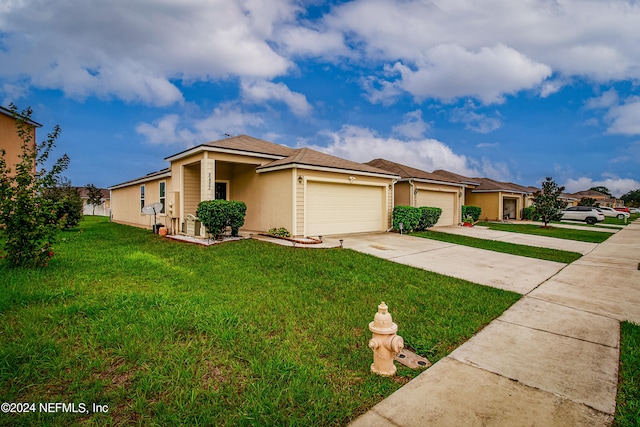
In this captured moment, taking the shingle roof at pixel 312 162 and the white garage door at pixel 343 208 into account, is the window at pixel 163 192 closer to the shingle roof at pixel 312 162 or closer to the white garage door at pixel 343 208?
the shingle roof at pixel 312 162

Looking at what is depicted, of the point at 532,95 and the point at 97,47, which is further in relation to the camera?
the point at 532,95

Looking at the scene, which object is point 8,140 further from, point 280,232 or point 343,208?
point 343,208

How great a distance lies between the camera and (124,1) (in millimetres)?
8766

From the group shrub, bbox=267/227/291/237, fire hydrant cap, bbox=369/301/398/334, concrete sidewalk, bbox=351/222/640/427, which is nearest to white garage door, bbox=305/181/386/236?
shrub, bbox=267/227/291/237

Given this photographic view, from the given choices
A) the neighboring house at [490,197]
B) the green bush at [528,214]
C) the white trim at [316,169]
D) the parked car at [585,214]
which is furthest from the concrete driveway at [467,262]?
the parked car at [585,214]

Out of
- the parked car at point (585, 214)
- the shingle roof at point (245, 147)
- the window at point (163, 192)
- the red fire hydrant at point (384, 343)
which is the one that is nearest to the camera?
the red fire hydrant at point (384, 343)

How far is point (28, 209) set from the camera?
5.92m

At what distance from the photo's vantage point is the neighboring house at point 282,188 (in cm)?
1109

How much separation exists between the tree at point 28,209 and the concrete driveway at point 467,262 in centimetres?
756

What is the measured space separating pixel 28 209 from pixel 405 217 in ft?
41.7

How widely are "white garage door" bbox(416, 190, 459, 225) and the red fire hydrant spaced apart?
592 inches

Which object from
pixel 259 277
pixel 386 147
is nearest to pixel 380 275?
pixel 259 277

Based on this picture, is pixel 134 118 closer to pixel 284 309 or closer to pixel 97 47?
pixel 97 47

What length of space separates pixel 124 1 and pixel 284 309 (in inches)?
409
